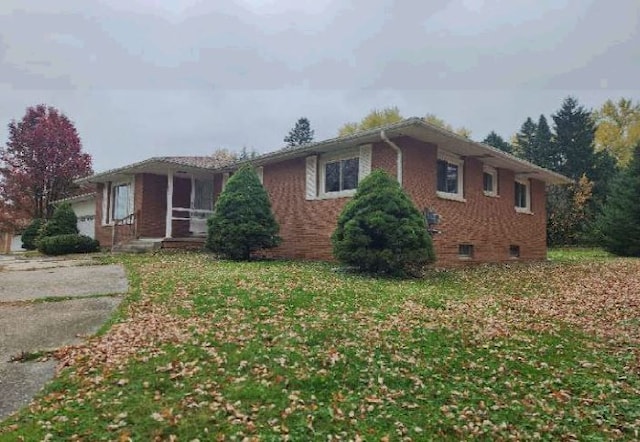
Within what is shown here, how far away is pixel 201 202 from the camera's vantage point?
1878cm

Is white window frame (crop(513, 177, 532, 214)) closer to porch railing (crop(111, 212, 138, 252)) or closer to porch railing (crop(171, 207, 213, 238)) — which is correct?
porch railing (crop(171, 207, 213, 238))

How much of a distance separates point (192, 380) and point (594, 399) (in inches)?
150

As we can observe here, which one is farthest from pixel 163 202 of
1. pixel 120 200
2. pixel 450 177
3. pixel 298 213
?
pixel 450 177

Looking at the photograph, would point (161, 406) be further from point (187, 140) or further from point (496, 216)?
point (187, 140)

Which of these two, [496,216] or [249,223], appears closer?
[249,223]


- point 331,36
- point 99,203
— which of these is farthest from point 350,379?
point 99,203

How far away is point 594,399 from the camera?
4168 millimetres

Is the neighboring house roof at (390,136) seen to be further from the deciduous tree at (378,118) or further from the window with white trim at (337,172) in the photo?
the deciduous tree at (378,118)

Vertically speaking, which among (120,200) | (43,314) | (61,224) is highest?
(120,200)

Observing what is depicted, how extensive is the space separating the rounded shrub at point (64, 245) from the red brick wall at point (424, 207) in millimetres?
7668

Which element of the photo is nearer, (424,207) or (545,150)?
(424,207)

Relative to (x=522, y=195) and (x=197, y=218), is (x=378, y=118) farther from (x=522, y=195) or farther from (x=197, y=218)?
(x=197, y=218)

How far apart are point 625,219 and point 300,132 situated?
36585 mm

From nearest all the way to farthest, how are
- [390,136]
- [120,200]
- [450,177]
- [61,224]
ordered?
[390,136]
[450,177]
[61,224]
[120,200]
